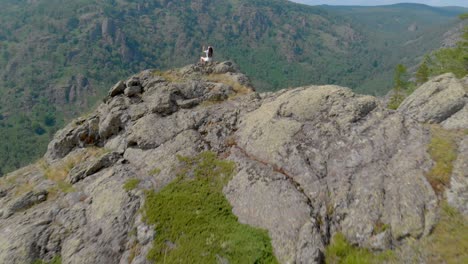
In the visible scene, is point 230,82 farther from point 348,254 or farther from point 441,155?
point 348,254

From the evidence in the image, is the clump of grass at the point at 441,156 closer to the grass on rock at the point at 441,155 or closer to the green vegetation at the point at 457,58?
the grass on rock at the point at 441,155

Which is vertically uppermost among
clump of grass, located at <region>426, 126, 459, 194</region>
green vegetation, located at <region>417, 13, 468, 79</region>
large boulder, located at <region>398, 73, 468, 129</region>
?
large boulder, located at <region>398, 73, 468, 129</region>

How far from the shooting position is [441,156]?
624 inches

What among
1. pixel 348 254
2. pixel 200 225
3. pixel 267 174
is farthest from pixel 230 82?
pixel 348 254

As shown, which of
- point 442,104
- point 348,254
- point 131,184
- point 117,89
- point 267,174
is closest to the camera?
point 348,254

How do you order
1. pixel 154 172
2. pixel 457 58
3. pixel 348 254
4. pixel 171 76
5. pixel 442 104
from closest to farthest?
1. pixel 348 254
2. pixel 154 172
3. pixel 442 104
4. pixel 171 76
5. pixel 457 58

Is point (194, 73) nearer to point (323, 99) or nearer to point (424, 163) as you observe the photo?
point (323, 99)

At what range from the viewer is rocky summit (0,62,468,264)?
14.6 metres

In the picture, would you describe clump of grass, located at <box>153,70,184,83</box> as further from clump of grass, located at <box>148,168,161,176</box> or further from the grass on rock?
the grass on rock

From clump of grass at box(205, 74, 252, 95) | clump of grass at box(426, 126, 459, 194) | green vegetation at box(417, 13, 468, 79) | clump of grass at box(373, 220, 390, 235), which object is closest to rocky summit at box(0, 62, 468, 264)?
clump of grass at box(373, 220, 390, 235)

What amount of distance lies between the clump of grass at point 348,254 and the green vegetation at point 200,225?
2474 millimetres

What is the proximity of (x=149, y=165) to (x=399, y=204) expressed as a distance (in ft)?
44.6

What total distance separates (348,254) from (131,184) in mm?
11512

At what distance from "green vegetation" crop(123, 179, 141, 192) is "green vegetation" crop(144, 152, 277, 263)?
3.62 feet
